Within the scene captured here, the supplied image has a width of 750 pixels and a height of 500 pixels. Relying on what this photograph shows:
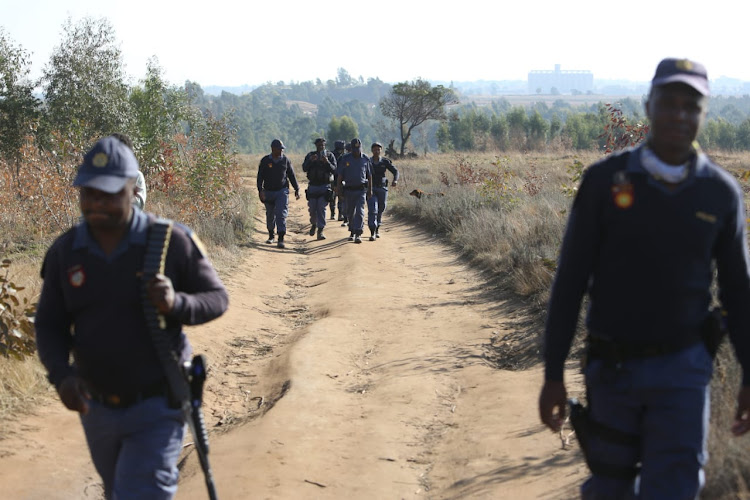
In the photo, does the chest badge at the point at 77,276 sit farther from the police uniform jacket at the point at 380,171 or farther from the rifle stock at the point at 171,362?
the police uniform jacket at the point at 380,171

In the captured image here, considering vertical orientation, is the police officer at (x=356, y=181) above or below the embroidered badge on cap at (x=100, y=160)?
below

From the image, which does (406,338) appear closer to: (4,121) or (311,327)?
(311,327)

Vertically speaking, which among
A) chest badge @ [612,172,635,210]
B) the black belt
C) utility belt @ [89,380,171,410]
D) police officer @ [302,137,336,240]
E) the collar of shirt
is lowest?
police officer @ [302,137,336,240]

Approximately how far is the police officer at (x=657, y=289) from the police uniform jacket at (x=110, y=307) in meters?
1.48

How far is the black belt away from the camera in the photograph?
3.00m

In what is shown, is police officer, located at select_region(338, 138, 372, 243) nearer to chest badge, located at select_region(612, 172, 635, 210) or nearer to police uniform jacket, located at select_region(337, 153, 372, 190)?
police uniform jacket, located at select_region(337, 153, 372, 190)

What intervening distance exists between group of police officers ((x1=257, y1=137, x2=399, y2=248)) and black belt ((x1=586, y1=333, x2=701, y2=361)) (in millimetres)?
13307

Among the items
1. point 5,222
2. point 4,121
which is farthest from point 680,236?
point 4,121

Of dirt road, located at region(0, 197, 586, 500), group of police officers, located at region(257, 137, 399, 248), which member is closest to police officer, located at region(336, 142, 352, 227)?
group of police officers, located at region(257, 137, 399, 248)

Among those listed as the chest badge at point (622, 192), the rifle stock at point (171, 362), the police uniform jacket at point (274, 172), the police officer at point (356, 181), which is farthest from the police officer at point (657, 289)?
the police officer at point (356, 181)

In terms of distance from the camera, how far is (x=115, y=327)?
3.30 metres

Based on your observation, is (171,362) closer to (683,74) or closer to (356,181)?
(683,74)

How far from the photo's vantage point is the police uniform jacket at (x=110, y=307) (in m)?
3.29

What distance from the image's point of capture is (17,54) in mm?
27000
